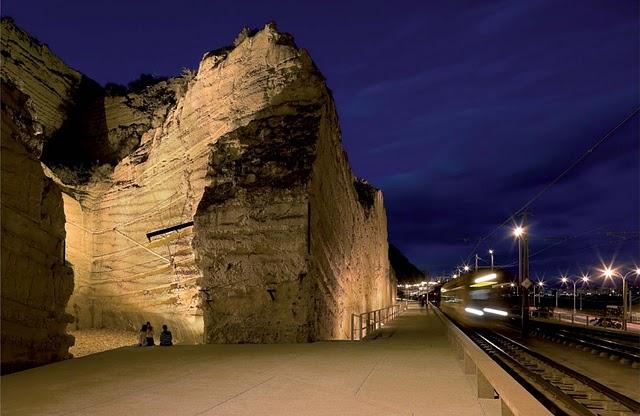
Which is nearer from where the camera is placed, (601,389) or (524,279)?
(601,389)

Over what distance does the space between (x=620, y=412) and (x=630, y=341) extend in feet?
45.4

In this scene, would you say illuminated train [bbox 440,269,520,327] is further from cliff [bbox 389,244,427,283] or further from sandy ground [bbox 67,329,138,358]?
cliff [bbox 389,244,427,283]

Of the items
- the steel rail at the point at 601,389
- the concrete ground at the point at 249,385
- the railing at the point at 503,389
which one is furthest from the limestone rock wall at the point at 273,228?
→ the steel rail at the point at 601,389

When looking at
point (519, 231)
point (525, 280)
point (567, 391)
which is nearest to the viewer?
point (567, 391)

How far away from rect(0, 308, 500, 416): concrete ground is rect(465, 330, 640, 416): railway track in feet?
7.09

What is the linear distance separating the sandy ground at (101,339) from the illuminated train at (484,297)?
19838mm

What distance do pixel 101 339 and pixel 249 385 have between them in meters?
16.4

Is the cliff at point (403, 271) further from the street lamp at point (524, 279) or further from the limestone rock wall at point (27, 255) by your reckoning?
the limestone rock wall at point (27, 255)

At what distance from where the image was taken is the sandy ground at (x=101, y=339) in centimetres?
2006

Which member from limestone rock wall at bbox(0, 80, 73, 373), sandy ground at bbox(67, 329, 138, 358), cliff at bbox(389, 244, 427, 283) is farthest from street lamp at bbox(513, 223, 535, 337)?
cliff at bbox(389, 244, 427, 283)

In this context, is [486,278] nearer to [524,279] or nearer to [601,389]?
[524,279]

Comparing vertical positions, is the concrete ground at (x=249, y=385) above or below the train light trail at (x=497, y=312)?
above

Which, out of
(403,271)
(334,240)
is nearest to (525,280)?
Result: (334,240)

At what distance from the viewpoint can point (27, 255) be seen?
9.52m
